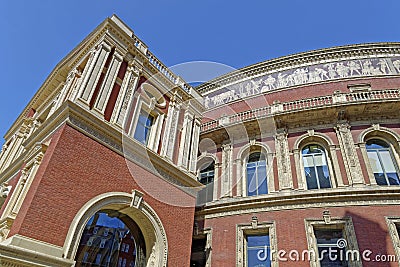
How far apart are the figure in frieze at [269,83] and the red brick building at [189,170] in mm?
1193

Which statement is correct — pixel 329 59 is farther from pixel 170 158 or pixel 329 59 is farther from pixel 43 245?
pixel 43 245

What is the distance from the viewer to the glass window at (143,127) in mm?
11203

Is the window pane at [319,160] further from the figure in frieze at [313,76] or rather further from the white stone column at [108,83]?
the white stone column at [108,83]

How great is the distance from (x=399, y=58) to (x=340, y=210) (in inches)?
487

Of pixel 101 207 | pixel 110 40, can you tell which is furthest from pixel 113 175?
pixel 110 40

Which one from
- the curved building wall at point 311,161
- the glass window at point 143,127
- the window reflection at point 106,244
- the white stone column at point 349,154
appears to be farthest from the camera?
the white stone column at point 349,154

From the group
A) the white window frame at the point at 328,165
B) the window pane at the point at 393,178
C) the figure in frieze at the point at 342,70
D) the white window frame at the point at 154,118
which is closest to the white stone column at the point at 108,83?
the white window frame at the point at 154,118

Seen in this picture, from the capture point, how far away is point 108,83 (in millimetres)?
10406

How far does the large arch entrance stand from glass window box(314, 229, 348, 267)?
617 cm

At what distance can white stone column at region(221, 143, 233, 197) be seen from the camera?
13.6 meters

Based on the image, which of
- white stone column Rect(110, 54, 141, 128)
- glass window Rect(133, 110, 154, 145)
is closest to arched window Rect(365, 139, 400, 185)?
glass window Rect(133, 110, 154, 145)

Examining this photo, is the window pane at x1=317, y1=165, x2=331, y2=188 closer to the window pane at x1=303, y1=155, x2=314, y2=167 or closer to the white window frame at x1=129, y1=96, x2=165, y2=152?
the window pane at x1=303, y1=155, x2=314, y2=167

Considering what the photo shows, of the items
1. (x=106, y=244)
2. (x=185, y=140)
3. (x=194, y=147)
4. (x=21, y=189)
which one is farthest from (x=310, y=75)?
Answer: (x=21, y=189)

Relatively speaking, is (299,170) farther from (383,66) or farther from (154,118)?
(383,66)
